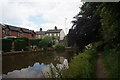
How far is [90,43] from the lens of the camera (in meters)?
20.0

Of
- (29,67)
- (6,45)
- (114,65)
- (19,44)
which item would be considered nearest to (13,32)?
(19,44)

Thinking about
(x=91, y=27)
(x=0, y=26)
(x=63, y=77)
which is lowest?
(x=63, y=77)

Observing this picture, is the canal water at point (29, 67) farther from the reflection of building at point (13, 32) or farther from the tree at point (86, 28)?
Answer: the reflection of building at point (13, 32)

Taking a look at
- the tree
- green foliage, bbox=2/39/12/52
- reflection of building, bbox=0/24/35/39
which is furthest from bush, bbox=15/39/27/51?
the tree

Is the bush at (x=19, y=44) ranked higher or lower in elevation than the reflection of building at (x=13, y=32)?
lower

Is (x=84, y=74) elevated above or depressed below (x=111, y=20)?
below

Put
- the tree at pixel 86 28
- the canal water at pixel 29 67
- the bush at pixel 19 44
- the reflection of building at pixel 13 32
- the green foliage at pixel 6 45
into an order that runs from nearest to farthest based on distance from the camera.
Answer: the canal water at pixel 29 67 → the tree at pixel 86 28 → the green foliage at pixel 6 45 → the bush at pixel 19 44 → the reflection of building at pixel 13 32

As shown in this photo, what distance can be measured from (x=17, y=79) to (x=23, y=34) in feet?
139

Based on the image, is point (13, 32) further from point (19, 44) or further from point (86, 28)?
point (86, 28)

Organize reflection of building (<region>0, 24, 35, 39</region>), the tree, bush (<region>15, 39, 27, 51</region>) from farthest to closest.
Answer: reflection of building (<region>0, 24, 35, 39</region>)
bush (<region>15, 39, 27, 51</region>)
the tree

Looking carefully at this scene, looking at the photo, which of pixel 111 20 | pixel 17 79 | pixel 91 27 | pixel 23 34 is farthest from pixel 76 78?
pixel 23 34

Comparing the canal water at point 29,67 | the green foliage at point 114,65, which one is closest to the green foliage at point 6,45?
the canal water at point 29,67

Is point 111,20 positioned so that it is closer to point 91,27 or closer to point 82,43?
point 91,27

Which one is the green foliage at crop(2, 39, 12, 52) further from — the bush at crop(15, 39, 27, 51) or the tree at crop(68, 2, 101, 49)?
the tree at crop(68, 2, 101, 49)
